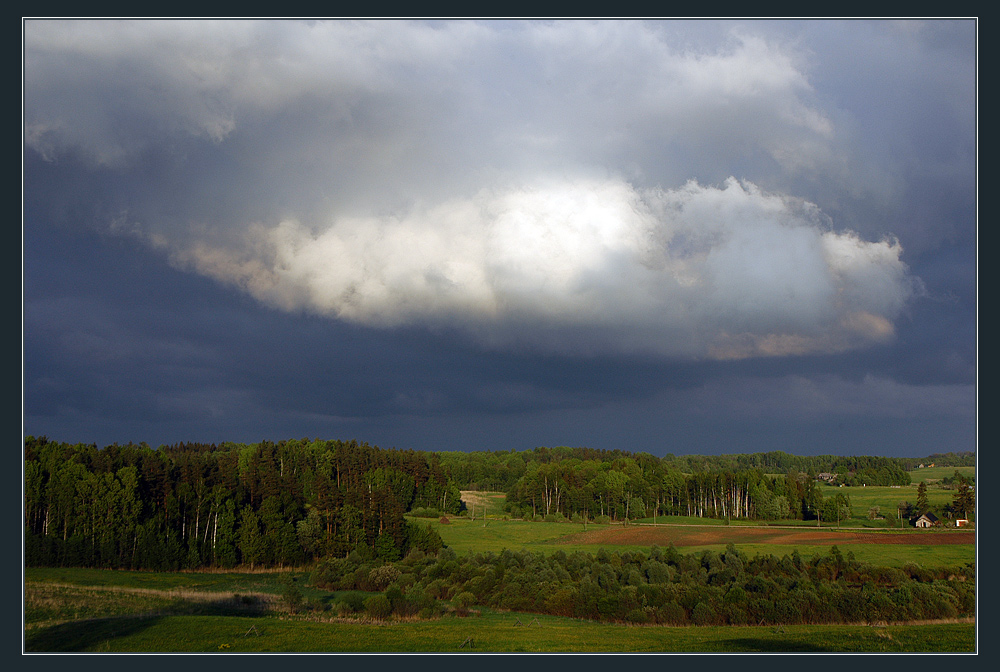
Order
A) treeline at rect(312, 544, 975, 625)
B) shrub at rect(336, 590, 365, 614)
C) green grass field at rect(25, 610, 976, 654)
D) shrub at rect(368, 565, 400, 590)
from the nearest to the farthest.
→ green grass field at rect(25, 610, 976, 654)
treeline at rect(312, 544, 975, 625)
shrub at rect(336, 590, 365, 614)
shrub at rect(368, 565, 400, 590)

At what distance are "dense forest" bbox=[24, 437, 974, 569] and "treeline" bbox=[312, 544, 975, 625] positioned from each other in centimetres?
112

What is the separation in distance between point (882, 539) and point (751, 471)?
14.0ft

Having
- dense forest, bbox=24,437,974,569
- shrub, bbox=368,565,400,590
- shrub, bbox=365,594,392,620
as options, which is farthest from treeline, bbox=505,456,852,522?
shrub, bbox=365,594,392,620

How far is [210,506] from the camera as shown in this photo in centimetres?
1869

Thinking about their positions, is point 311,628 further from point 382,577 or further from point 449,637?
point 449,637

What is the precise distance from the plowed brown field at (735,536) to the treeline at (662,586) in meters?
0.89

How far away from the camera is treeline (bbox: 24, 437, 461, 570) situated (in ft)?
57.8

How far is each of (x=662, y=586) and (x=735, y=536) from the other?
4.31 metres

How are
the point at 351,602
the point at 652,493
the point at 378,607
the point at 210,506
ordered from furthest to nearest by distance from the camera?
the point at 652,493 < the point at 210,506 < the point at 351,602 < the point at 378,607

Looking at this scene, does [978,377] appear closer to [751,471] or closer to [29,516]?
[751,471]

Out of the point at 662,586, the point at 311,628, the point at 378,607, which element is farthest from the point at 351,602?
the point at 662,586

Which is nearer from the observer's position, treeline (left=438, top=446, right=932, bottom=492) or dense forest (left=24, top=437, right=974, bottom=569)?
dense forest (left=24, top=437, right=974, bottom=569)

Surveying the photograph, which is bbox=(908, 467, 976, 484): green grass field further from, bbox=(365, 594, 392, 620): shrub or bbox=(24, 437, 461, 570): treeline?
bbox=(365, 594, 392, 620): shrub

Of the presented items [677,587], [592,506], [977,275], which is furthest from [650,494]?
[977,275]
